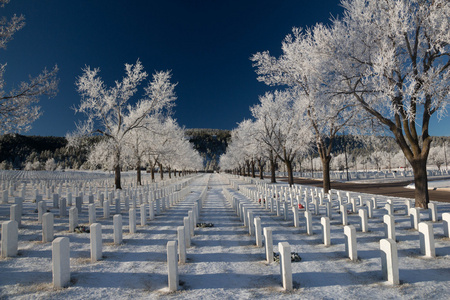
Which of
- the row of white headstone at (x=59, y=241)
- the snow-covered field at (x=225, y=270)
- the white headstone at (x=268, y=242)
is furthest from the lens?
the white headstone at (x=268, y=242)

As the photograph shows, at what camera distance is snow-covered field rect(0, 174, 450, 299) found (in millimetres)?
3102

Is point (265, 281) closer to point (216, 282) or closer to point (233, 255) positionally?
point (216, 282)

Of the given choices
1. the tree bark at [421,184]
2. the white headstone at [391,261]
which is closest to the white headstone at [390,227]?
the white headstone at [391,261]

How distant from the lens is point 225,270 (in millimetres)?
3889

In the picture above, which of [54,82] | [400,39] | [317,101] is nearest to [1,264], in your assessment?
[54,82]

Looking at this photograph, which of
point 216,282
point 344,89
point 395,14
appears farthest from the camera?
point 344,89

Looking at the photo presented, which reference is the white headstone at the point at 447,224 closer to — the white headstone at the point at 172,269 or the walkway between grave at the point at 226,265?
the walkway between grave at the point at 226,265

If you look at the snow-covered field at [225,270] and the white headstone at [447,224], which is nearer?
the snow-covered field at [225,270]

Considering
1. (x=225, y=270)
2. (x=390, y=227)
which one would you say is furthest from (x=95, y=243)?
(x=390, y=227)

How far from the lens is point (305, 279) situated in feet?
11.4

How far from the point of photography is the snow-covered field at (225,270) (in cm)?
310

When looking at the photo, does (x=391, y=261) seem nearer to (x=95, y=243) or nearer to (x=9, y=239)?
(x=95, y=243)

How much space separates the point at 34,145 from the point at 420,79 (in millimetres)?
191710

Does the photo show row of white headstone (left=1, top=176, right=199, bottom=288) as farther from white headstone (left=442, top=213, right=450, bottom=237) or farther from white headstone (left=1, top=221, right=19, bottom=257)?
white headstone (left=442, top=213, right=450, bottom=237)
